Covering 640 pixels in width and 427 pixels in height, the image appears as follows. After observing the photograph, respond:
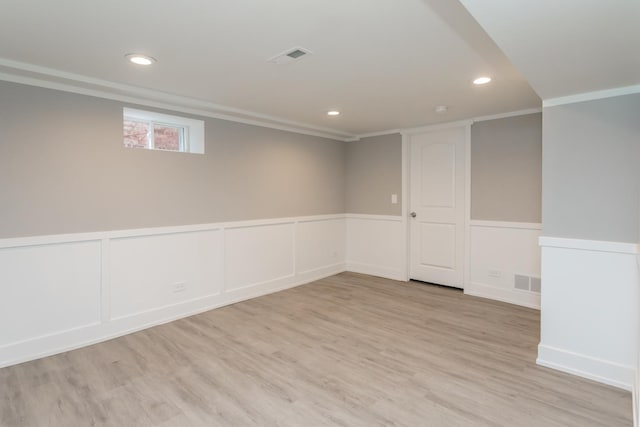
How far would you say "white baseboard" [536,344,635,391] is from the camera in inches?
92.7

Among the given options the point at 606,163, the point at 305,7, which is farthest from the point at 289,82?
the point at 606,163

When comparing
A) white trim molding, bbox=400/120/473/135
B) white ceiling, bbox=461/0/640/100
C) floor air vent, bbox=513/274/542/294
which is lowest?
floor air vent, bbox=513/274/542/294

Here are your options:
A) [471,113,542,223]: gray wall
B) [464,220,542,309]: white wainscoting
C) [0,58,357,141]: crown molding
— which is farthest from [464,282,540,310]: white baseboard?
[0,58,357,141]: crown molding

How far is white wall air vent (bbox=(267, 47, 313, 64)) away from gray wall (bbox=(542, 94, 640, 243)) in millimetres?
1839

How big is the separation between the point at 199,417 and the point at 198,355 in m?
0.82

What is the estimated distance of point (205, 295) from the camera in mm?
3914

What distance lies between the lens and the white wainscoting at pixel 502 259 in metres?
4.01

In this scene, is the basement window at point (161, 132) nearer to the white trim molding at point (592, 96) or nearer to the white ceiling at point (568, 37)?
the white ceiling at point (568, 37)

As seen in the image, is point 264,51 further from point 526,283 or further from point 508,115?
point 526,283

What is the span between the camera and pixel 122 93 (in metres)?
3.14

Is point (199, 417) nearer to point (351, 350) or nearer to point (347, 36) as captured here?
point (351, 350)

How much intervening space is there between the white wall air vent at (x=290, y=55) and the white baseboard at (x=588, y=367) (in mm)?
2789

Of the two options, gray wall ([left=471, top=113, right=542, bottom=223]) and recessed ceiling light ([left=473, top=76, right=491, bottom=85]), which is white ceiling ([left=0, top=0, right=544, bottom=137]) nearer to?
recessed ceiling light ([left=473, top=76, right=491, bottom=85])

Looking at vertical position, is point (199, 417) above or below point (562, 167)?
below
